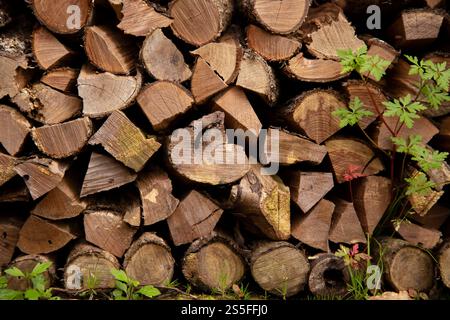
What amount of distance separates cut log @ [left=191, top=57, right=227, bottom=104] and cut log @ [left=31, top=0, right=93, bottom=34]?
57 centimetres

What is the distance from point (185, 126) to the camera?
3002 millimetres

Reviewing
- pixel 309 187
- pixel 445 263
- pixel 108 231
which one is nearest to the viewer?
pixel 108 231

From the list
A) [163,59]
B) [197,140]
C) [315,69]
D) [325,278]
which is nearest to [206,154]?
[197,140]

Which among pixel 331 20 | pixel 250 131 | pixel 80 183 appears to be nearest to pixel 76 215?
pixel 80 183

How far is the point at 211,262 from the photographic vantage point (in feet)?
9.81

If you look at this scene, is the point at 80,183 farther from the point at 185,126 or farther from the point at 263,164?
the point at 263,164

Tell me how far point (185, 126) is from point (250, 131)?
33 cm

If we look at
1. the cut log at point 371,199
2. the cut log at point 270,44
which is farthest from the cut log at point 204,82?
the cut log at point 371,199

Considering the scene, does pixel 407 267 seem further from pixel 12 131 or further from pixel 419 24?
pixel 12 131

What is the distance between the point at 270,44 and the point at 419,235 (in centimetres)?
130

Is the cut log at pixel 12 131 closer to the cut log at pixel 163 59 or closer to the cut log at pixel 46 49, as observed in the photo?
the cut log at pixel 46 49

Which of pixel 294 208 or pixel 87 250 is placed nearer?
pixel 87 250

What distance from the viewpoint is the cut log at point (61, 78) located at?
2.88 metres

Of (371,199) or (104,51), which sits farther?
(371,199)
